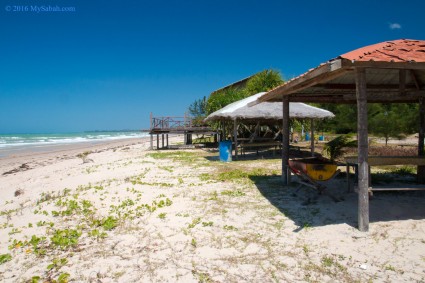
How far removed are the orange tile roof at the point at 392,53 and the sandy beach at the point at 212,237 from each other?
95.1 inches

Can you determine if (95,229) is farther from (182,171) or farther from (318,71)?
(182,171)

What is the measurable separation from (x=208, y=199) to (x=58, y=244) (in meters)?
2.99

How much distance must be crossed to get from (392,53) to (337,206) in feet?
9.28

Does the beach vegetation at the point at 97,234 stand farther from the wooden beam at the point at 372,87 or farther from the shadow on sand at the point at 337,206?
the wooden beam at the point at 372,87

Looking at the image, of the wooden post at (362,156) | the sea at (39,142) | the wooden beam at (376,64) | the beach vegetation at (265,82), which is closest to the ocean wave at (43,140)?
the sea at (39,142)

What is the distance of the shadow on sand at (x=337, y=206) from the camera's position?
15.5ft

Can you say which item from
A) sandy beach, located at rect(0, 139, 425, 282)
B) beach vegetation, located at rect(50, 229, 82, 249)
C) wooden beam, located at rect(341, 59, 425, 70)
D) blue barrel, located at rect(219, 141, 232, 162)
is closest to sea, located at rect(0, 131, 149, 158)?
blue barrel, located at rect(219, 141, 232, 162)

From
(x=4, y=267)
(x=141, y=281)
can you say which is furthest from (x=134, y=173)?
(x=141, y=281)

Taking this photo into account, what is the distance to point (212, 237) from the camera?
4.20m

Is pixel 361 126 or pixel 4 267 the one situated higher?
pixel 361 126

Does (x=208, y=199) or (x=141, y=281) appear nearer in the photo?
(x=141, y=281)

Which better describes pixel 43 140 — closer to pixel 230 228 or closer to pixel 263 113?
pixel 263 113

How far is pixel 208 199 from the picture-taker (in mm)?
6211

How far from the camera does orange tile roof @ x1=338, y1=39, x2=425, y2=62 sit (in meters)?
3.82
